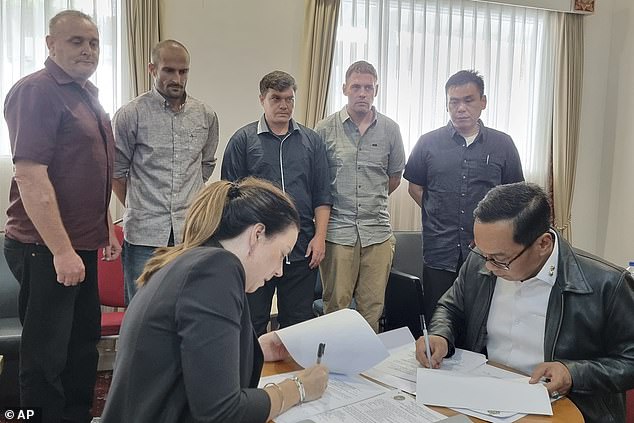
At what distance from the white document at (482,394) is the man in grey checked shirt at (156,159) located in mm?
1441

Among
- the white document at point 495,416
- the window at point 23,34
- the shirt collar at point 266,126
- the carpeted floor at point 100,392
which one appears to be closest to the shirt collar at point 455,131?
the shirt collar at point 266,126

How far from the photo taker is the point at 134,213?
8.29ft

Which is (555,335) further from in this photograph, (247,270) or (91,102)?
(91,102)

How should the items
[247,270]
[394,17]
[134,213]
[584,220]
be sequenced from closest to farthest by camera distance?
1. [247,270]
2. [134,213]
3. [394,17]
4. [584,220]

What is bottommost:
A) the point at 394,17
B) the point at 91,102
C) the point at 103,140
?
the point at 103,140

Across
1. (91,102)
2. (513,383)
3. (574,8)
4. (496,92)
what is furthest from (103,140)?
(574,8)

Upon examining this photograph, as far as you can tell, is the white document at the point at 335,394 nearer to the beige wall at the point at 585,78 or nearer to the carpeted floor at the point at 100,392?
the carpeted floor at the point at 100,392

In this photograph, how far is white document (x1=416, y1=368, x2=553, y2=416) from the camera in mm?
1329

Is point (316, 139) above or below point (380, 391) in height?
above

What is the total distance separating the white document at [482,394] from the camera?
1329 millimetres

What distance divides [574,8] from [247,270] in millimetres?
4348

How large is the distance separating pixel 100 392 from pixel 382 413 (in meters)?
2.21

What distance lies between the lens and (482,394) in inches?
54.3

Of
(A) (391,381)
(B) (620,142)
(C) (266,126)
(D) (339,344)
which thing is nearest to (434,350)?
(A) (391,381)
